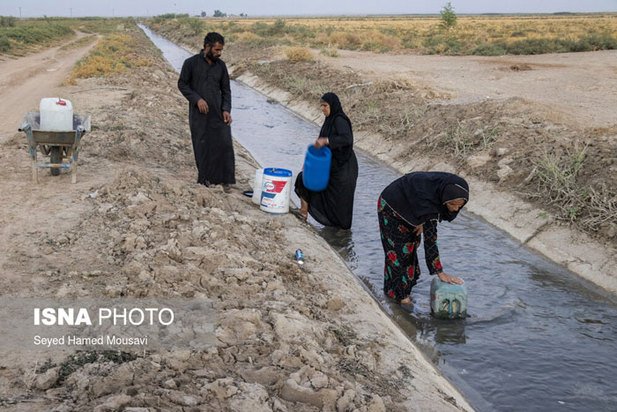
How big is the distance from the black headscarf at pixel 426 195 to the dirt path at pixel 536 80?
6.56 m

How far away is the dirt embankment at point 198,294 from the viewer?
3.03 meters

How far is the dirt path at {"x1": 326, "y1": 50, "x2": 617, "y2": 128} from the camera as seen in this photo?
1197 cm

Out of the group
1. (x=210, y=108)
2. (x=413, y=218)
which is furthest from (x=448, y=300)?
(x=210, y=108)

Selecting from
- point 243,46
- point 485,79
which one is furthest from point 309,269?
point 243,46

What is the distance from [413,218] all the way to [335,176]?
2.27 m

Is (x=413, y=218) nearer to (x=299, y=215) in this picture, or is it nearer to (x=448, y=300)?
(x=448, y=300)

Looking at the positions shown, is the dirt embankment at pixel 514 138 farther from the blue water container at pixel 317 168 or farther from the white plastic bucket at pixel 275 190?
the white plastic bucket at pixel 275 190

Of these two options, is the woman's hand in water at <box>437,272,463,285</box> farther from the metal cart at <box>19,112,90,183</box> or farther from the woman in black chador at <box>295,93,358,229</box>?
the metal cart at <box>19,112,90,183</box>

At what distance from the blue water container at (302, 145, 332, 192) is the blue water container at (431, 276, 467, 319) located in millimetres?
2153

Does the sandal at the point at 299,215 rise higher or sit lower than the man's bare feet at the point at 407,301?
higher

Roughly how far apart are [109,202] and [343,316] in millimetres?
2932

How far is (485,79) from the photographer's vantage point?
60.8 ft

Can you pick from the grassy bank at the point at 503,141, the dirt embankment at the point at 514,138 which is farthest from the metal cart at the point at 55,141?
the grassy bank at the point at 503,141

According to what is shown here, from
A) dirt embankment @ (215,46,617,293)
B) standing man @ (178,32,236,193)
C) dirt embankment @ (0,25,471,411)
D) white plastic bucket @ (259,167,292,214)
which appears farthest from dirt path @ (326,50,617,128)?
dirt embankment @ (0,25,471,411)
